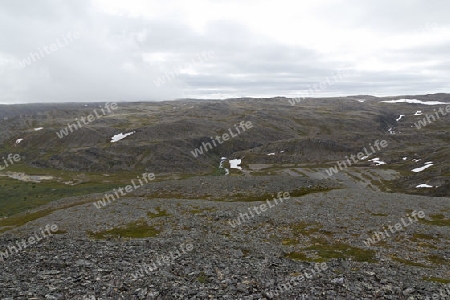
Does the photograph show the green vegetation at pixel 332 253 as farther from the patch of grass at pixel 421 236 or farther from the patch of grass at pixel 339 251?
the patch of grass at pixel 421 236

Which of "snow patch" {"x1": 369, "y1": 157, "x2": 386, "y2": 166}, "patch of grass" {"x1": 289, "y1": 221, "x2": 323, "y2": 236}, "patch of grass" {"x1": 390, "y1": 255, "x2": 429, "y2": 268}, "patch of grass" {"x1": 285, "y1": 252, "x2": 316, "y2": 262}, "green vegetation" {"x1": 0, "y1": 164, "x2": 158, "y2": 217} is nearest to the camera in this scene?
"patch of grass" {"x1": 390, "y1": 255, "x2": 429, "y2": 268}

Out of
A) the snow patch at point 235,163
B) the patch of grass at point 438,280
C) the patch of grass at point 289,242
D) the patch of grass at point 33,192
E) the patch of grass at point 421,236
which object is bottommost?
the patch of grass at point 421,236

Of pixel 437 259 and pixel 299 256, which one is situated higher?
pixel 299 256

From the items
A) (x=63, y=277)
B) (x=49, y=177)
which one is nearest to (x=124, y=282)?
(x=63, y=277)

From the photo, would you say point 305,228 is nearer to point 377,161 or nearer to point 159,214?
point 159,214

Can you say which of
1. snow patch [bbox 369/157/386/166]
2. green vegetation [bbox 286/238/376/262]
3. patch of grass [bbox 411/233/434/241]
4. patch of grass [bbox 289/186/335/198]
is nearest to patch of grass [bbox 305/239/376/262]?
green vegetation [bbox 286/238/376/262]

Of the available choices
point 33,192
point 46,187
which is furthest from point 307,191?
point 46,187

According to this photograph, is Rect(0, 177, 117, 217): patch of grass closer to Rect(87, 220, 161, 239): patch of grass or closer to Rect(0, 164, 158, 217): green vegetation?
Rect(0, 164, 158, 217): green vegetation

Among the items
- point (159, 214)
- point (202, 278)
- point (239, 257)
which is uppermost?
point (202, 278)

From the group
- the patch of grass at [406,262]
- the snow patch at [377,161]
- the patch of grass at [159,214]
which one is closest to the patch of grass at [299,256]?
the patch of grass at [406,262]
